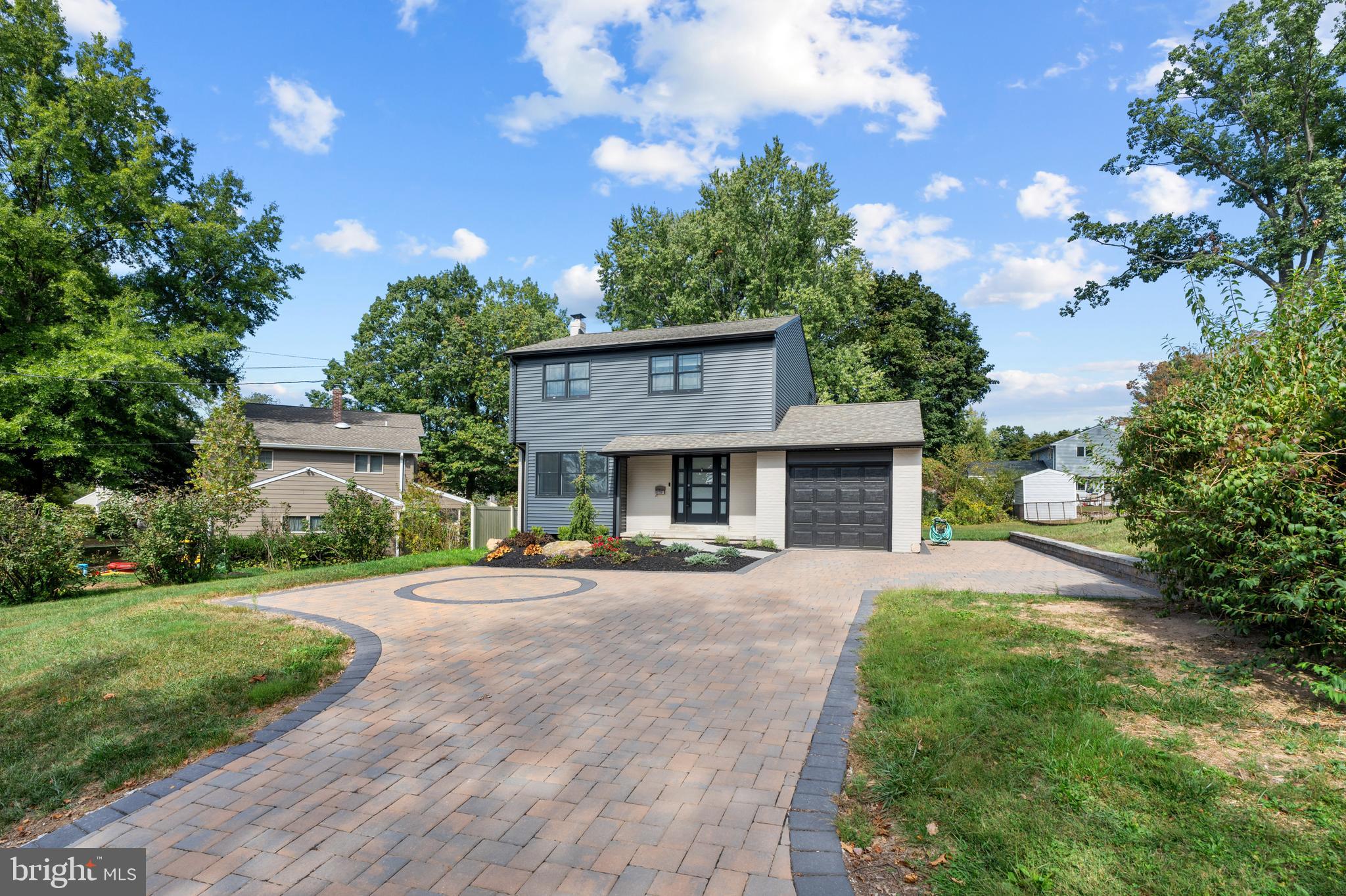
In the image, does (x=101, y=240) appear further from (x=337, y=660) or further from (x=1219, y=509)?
(x=1219, y=509)

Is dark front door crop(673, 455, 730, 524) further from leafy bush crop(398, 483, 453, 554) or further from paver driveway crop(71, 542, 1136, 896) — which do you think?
paver driveway crop(71, 542, 1136, 896)

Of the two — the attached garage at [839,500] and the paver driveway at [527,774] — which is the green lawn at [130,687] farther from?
the attached garage at [839,500]

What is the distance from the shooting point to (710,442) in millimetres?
16828

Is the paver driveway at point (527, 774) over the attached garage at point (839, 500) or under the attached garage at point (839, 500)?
under

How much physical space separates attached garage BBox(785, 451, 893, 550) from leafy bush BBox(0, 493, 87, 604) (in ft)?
48.1

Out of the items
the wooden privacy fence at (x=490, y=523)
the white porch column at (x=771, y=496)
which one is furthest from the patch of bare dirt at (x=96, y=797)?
the wooden privacy fence at (x=490, y=523)

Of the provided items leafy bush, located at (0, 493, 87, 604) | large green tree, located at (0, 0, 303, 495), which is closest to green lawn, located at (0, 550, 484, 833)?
leafy bush, located at (0, 493, 87, 604)

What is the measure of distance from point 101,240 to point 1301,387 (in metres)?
30.3

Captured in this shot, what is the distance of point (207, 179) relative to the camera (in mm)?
24156

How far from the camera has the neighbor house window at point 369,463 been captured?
27.5 meters

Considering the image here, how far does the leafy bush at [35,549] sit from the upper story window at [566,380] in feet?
37.3

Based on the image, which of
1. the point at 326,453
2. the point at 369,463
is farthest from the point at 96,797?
the point at 369,463

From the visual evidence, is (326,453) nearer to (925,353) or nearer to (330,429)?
(330,429)

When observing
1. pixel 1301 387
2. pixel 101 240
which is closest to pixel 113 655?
pixel 1301 387
